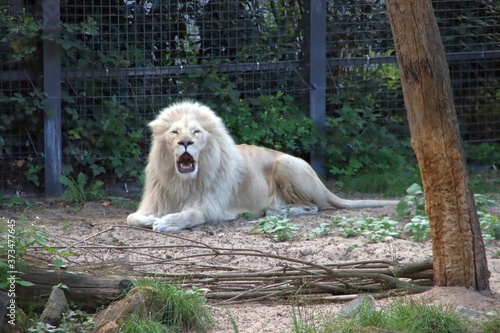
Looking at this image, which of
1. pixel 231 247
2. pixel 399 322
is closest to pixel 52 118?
pixel 231 247

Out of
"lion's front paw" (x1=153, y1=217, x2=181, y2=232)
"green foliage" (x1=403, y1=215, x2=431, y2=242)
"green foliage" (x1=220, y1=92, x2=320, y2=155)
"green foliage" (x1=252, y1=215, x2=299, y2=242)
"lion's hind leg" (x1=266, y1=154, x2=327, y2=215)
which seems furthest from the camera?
"green foliage" (x1=220, y1=92, x2=320, y2=155)

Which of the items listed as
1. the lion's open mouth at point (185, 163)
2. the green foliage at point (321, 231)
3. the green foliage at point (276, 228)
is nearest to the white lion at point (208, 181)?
the lion's open mouth at point (185, 163)

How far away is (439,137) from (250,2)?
5638 mm

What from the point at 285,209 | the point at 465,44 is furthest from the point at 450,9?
the point at 285,209

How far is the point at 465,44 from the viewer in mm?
10898

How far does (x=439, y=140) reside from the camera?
518 cm

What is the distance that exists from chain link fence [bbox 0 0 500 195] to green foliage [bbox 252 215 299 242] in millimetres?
2448

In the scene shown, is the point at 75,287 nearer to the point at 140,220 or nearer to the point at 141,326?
the point at 141,326

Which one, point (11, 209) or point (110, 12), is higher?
point (110, 12)

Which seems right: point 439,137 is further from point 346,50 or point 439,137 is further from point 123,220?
point 346,50

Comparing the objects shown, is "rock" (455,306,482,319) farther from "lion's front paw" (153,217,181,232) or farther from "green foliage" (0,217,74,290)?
"lion's front paw" (153,217,181,232)

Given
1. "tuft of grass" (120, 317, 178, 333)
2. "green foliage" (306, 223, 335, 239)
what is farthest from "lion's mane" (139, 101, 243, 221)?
"tuft of grass" (120, 317, 178, 333)

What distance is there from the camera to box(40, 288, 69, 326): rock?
4727 mm

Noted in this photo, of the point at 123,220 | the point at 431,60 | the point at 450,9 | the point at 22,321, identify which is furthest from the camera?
the point at 450,9
